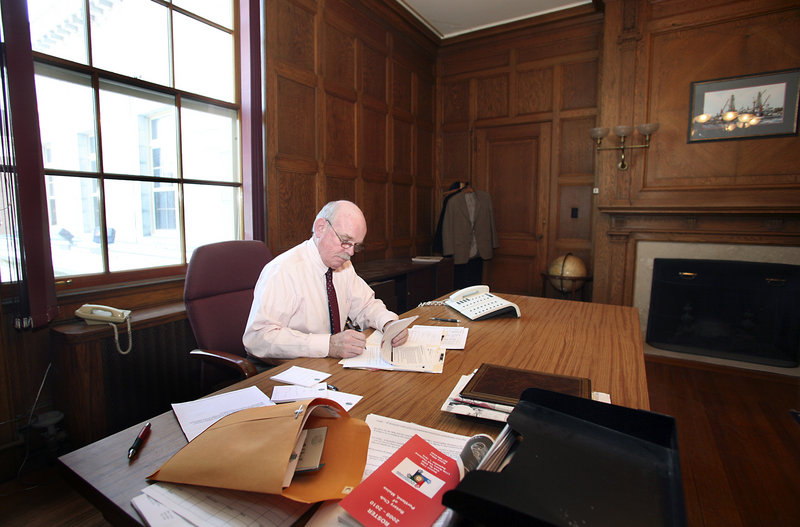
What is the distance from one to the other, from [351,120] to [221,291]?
2497 millimetres

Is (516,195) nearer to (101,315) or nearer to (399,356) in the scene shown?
(399,356)

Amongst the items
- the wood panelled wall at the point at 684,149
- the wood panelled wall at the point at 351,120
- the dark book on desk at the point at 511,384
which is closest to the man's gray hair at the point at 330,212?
the dark book on desk at the point at 511,384

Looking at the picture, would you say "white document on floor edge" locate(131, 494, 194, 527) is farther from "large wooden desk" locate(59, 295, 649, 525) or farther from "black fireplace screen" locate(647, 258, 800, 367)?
"black fireplace screen" locate(647, 258, 800, 367)

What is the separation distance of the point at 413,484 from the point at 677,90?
169 inches

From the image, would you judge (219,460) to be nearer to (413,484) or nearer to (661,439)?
(413,484)

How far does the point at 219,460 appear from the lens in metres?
0.72

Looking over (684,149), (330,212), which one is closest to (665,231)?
(684,149)

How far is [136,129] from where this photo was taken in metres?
2.39

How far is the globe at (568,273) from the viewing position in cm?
425

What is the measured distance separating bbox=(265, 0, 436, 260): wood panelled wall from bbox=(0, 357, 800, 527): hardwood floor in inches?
71.7

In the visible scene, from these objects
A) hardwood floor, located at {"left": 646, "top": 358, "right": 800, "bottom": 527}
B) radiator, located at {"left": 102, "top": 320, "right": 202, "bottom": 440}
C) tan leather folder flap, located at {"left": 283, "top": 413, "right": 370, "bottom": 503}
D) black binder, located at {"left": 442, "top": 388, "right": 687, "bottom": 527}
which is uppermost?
black binder, located at {"left": 442, "top": 388, "right": 687, "bottom": 527}

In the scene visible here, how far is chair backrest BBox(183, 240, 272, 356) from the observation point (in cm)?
168

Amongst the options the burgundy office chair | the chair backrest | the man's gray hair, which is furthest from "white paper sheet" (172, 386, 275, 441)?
the man's gray hair

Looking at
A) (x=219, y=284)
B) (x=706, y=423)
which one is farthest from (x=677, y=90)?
(x=219, y=284)
